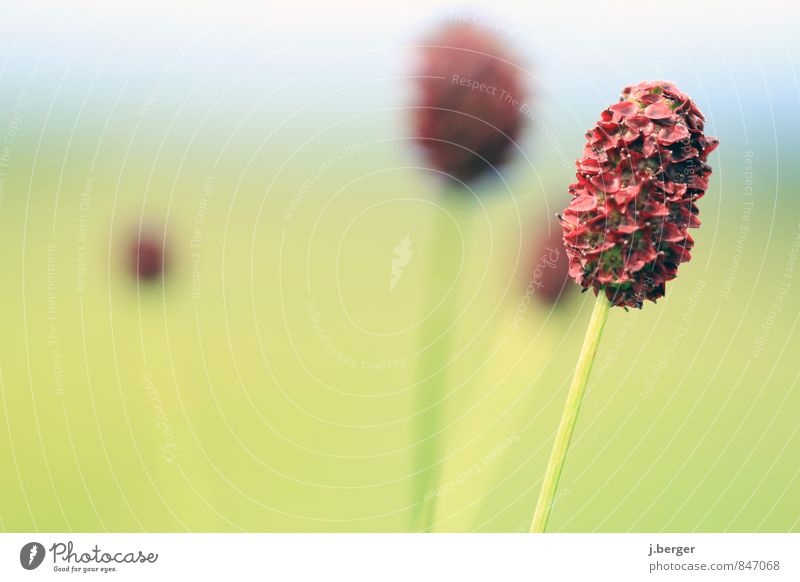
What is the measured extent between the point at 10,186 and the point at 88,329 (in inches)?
10.4

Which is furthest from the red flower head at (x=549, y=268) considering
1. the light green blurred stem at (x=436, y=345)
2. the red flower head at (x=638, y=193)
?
the red flower head at (x=638, y=193)

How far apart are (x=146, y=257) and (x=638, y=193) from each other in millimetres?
813

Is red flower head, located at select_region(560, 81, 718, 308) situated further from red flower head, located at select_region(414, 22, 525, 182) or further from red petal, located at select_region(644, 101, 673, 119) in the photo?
red flower head, located at select_region(414, 22, 525, 182)

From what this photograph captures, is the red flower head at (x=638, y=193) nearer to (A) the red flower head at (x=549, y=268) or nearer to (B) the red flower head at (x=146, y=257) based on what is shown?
(A) the red flower head at (x=549, y=268)

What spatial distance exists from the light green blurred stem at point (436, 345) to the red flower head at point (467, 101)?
70mm

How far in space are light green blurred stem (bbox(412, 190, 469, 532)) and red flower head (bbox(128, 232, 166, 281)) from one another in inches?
17.4

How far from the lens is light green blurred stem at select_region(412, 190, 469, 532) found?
4.41 feet

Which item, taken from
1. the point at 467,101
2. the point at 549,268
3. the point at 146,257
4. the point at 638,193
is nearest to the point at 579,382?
the point at 638,193

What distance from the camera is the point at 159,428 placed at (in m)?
1.33

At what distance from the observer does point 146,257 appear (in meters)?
1.32

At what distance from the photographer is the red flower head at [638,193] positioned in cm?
86
